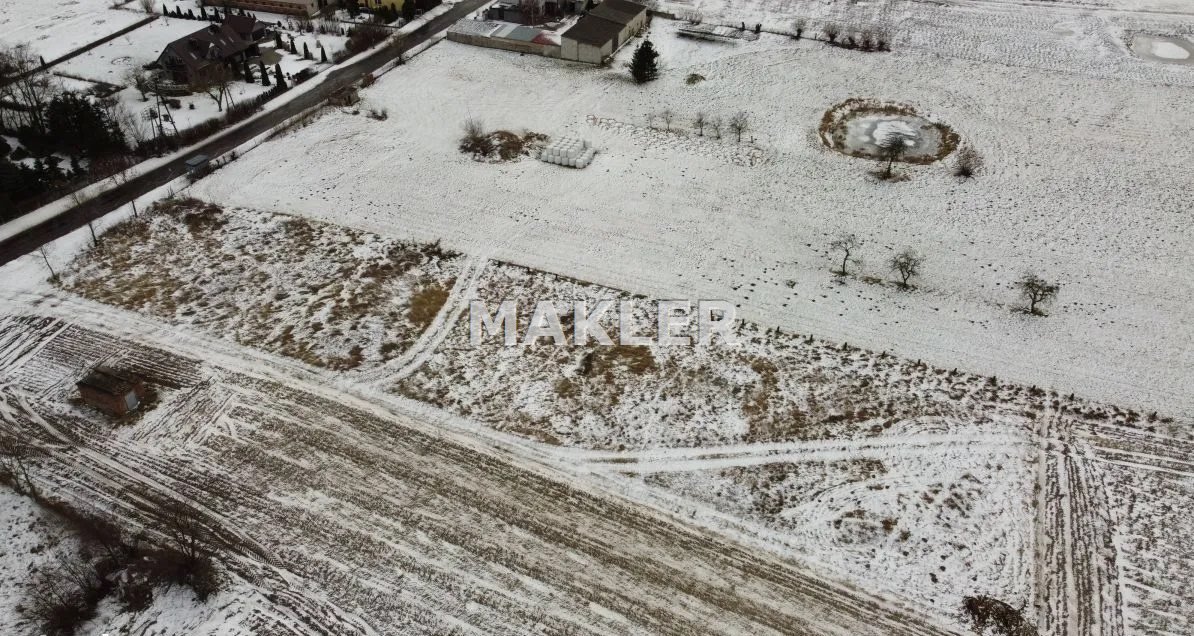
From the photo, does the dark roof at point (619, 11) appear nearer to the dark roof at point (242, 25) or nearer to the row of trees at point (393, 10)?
the row of trees at point (393, 10)

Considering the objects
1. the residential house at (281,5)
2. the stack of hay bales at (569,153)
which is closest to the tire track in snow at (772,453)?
the stack of hay bales at (569,153)

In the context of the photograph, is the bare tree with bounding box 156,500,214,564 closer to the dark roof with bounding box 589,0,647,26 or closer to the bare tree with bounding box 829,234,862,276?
the bare tree with bounding box 829,234,862,276

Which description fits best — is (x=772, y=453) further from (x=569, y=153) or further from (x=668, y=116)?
(x=668, y=116)

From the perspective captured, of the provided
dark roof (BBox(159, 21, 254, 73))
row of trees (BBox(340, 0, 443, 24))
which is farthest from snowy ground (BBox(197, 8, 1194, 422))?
dark roof (BBox(159, 21, 254, 73))

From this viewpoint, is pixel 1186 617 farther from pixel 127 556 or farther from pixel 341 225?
pixel 341 225

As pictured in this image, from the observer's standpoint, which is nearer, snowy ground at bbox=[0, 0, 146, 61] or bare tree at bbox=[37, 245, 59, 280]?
bare tree at bbox=[37, 245, 59, 280]

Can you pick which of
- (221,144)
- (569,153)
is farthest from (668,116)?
(221,144)

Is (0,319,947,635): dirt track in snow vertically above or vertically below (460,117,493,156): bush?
below
